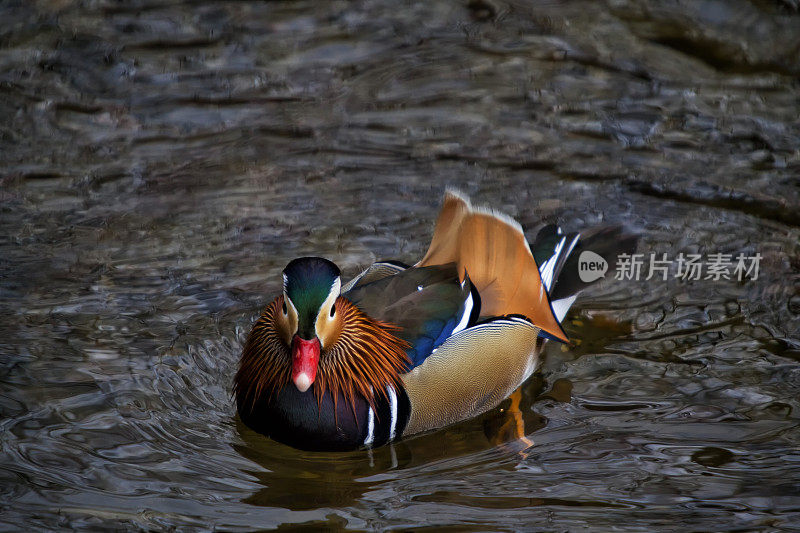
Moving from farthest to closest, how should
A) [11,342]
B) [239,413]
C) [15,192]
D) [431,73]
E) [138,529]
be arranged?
1. [431,73]
2. [15,192]
3. [11,342]
4. [239,413]
5. [138,529]

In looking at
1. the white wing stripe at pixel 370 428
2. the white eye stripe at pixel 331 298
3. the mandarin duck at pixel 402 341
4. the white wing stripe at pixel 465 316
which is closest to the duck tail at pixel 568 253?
the mandarin duck at pixel 402 341

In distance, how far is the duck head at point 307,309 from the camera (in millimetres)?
4270

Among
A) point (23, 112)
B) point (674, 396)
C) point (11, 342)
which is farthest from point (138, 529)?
point (23, 112)

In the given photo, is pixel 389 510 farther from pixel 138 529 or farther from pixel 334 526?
pixel 138 529

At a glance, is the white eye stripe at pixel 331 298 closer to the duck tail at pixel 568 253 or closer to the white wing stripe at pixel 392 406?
the white wing stripe at pixel 392 406

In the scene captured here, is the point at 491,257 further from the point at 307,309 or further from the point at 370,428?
the point at 307,309

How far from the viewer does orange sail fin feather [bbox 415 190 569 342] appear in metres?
5.06

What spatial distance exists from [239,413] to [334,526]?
86cm

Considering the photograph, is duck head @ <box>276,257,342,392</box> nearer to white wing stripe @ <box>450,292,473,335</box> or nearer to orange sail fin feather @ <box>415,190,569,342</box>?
white wing stripe @ <box>450,292,473,335</box>

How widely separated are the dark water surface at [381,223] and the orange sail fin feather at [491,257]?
0.47 meters

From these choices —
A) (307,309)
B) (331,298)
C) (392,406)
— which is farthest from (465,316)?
(307,309)

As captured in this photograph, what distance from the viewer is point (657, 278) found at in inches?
238

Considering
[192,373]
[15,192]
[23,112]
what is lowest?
[192,373]

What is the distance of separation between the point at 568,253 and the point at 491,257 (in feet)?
2.27
